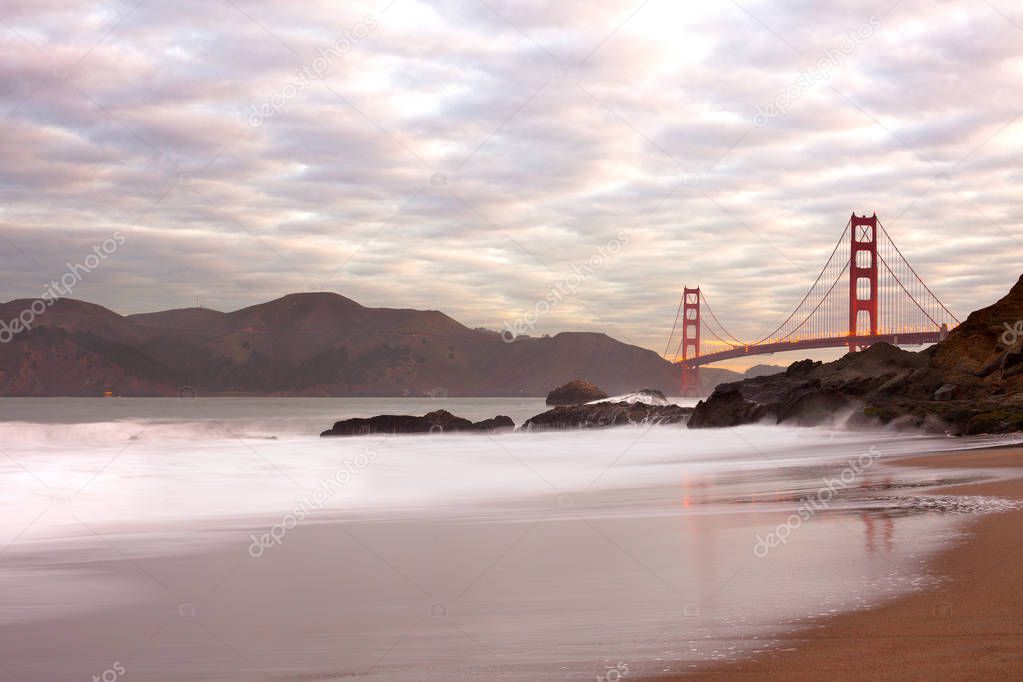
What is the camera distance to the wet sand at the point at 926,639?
15.5ft

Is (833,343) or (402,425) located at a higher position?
(833,343)

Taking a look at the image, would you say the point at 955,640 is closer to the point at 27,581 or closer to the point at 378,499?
the point at 27,581

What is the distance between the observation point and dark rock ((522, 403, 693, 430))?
153ft

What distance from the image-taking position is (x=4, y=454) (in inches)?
1019

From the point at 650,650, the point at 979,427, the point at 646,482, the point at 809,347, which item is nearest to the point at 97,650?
the point at 650,650

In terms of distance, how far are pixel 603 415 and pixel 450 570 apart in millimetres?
41145

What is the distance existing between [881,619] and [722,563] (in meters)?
2.26
